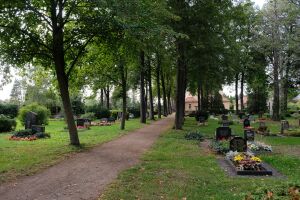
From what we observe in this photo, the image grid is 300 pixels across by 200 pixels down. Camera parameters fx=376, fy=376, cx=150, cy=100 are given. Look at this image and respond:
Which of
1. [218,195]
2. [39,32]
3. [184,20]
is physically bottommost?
[218,195]

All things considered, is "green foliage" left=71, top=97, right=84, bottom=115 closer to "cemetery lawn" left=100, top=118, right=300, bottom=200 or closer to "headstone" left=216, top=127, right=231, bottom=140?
"headstone" left=216, top=127, right=231, bottom=140

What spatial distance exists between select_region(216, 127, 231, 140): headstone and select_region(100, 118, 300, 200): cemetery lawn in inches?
206

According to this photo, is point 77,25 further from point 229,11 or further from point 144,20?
point 229,11

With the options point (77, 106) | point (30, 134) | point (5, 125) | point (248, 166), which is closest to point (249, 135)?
point (248, 166)

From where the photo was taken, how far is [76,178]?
→ 10227mm

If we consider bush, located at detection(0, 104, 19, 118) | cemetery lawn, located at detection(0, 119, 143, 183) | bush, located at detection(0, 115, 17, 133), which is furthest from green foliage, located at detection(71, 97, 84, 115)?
cemetery lawn, located at detection(0, 119, 143, 183)

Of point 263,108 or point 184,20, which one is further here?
point 263,108

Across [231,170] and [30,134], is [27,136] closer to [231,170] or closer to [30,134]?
[30,134]

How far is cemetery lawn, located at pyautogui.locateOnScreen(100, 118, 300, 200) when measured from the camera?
8492mm

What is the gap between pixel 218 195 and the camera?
27.7ft

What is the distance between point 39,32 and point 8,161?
6636 mm

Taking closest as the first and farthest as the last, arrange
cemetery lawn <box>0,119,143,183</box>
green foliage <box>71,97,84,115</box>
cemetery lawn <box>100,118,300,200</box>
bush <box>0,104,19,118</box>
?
1. cemetery lawn <box>100,118,300,200</box>
2. cemetery lawn <box>0,119,143,183</box>
3. bush <box>0,104,19,118</box>
4. green foliage <box>71,97,84,115</box>

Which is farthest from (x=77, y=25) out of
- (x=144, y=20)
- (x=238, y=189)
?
(x=238, y=189)

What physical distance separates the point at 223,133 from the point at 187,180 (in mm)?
10542
